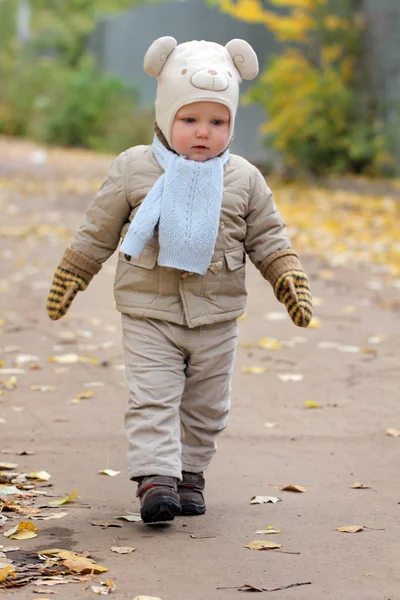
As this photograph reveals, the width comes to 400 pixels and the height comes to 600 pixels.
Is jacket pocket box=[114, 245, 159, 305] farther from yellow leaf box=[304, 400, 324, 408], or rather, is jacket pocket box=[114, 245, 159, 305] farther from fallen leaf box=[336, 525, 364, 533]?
yellow leaf box=[304, 400, 324, 408]

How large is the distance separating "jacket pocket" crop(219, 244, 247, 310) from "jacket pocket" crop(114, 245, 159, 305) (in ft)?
0.74

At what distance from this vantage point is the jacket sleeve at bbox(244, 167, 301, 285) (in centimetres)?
385

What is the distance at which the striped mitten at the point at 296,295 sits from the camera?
3834mm

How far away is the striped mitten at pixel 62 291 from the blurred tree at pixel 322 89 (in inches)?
494

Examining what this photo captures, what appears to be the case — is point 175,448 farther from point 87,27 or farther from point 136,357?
point 87,27

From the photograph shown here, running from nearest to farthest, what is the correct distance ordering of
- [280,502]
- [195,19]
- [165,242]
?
[165,242]
[280,502]
[195,19]

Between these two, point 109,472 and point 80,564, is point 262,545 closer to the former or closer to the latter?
point 80,564

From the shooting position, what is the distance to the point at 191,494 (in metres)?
3.88

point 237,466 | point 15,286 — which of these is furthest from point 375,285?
point 237,466

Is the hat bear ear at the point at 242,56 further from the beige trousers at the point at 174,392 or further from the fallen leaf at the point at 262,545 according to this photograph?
the fallen leaf at the point at 262,545

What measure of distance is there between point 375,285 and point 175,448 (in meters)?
5.38

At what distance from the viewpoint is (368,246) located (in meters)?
10.9

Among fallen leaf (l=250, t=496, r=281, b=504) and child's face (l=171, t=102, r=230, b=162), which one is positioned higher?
child's face (l=171, t=102, r=230, b=162)

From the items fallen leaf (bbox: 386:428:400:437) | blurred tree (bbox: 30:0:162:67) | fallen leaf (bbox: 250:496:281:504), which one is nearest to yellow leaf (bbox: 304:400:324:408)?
fallen leaf (bbox: 386:428:400:437)
